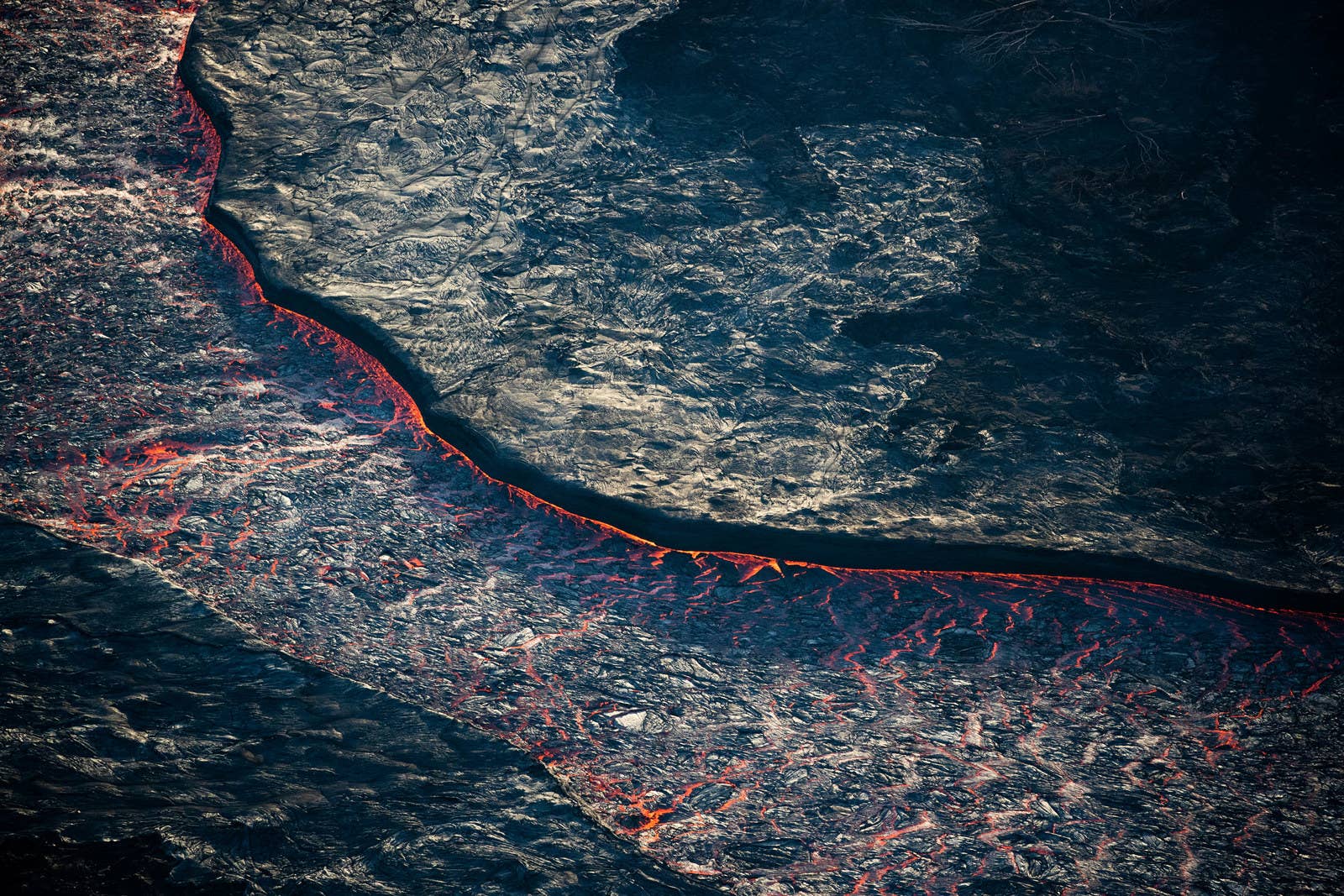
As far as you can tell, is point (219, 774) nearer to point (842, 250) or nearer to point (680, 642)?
point (680, 642)

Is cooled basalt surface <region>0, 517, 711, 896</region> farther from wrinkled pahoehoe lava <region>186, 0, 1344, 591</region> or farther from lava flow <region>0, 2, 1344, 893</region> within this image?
wrinkled pahoehoe lava <region>186, 0, 1344, 591</region>

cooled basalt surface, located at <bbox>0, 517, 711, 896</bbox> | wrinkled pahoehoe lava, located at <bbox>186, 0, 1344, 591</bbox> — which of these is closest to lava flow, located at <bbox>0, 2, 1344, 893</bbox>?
cooled basalt surface, located at <bbox>0, 517, 711, 896</bbox>

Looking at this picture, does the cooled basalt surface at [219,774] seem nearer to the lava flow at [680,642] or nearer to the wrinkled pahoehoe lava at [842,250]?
the lava flow at [680,642]

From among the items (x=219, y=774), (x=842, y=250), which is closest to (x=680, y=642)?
(x=219, y=774)

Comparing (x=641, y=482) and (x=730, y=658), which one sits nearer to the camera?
(x=730, y=658)

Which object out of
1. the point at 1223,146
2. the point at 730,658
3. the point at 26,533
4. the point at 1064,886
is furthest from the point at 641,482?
the point at 1223,146

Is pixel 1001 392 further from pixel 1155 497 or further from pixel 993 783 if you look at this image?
pixel 993 783
